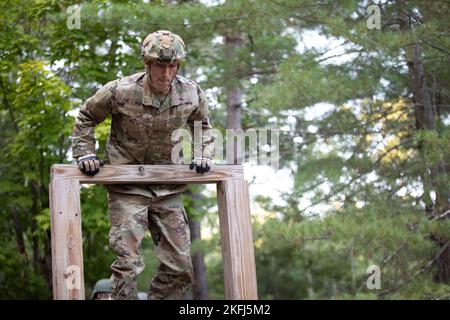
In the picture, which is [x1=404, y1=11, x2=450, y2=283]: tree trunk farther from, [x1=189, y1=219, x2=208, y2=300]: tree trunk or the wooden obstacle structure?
[x1=189, y1=219, x2=208, y2=300]: tree trunk

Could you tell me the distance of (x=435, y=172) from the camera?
29.1 feet

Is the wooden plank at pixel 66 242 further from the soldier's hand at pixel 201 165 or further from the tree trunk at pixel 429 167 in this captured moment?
the tree trunk at pixel 429 167

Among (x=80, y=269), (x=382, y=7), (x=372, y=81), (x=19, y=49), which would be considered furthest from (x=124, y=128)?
(x=19, y=49)

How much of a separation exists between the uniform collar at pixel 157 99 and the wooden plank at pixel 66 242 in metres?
0.70

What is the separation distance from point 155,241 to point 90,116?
3.00 feet

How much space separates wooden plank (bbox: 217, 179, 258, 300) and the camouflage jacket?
0.32 meters

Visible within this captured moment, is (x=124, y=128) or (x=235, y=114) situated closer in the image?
(x=124, y=128)

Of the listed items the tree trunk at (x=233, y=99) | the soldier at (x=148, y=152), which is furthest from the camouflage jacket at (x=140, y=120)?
the tree trunk at (x=233, y=99)

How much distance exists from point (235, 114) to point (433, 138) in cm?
625

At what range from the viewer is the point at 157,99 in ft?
15.4

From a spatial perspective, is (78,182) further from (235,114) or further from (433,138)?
(235,114)

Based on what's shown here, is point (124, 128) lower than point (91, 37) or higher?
lower

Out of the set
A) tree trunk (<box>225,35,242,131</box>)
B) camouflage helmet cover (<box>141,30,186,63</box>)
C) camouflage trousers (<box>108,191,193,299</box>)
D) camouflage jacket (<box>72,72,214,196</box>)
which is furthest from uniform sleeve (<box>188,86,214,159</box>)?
tree trunk (<box>225,35,242,131</box>)

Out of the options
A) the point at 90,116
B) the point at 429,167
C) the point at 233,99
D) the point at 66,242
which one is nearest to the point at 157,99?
the point at 90,116
